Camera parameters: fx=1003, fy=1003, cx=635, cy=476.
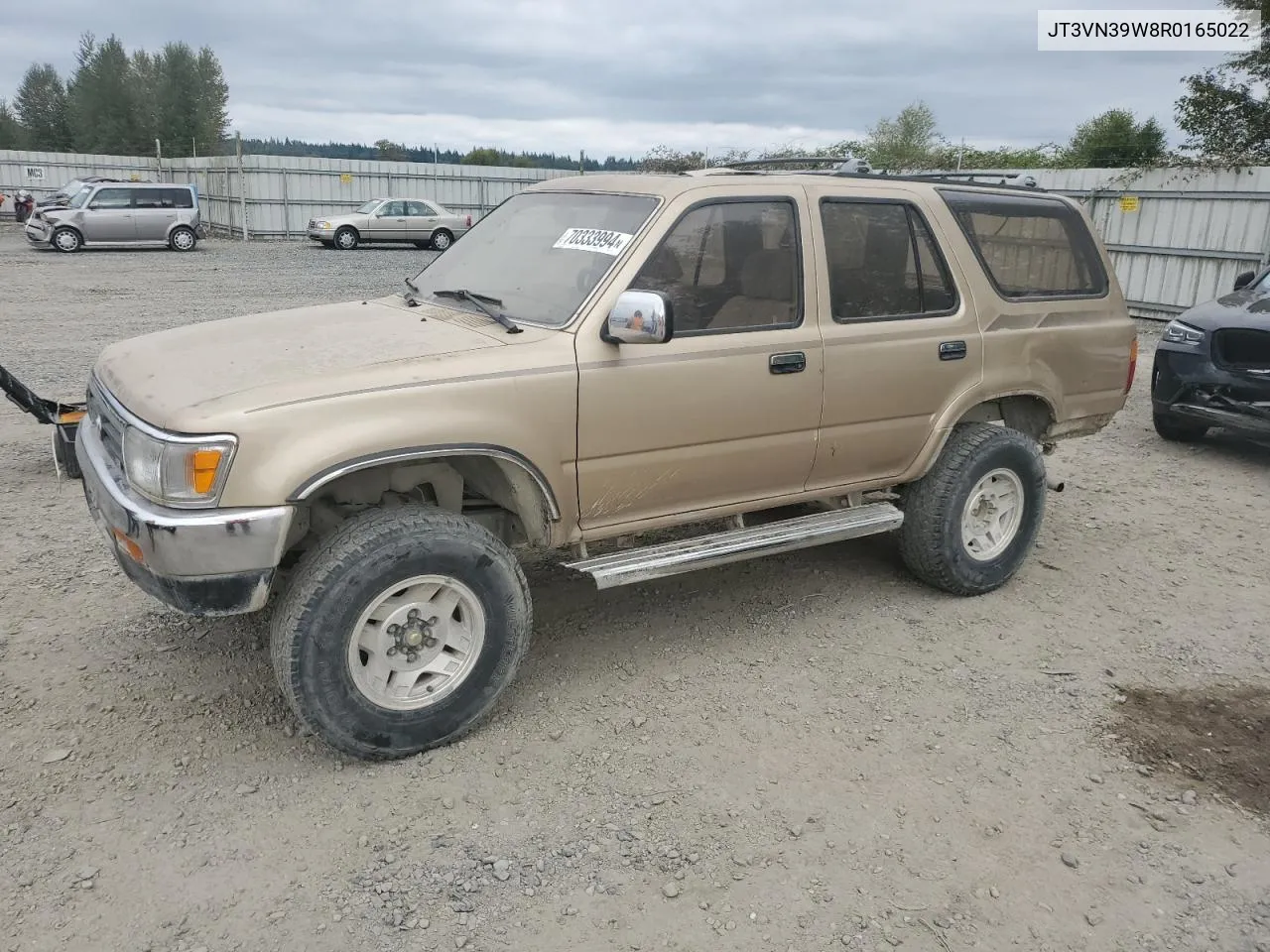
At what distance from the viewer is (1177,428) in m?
8.30

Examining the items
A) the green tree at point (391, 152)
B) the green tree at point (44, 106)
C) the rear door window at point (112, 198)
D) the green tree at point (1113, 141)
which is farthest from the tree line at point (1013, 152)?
the green tree at point (44, 106)

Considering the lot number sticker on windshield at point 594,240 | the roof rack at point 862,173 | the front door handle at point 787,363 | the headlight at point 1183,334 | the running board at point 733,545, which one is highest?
the roof rack at point 862,173

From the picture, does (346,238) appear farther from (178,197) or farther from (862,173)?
(862,173)

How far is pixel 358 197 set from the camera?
2964cm

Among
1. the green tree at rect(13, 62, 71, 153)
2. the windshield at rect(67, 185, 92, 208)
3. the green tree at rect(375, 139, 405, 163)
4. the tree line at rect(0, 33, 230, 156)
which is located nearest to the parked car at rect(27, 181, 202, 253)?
the windshield at rect(67, 185, 92, 208)

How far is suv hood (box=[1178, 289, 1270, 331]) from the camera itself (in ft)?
24.4

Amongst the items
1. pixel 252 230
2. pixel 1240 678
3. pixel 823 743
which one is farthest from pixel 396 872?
pixel 252 230

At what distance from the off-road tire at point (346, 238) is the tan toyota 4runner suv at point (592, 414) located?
2239 cm

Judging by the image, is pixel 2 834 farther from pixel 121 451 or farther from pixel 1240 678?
pixel 1240 678

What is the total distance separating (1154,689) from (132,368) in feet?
14.0

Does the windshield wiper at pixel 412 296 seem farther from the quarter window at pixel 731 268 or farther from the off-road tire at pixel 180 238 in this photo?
the off-road tire at pixel 180 238

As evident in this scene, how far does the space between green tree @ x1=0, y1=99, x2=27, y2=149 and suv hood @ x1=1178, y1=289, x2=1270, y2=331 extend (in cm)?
7913

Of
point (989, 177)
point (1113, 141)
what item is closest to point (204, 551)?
point (989, 177)

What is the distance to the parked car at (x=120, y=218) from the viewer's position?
22703 mm
